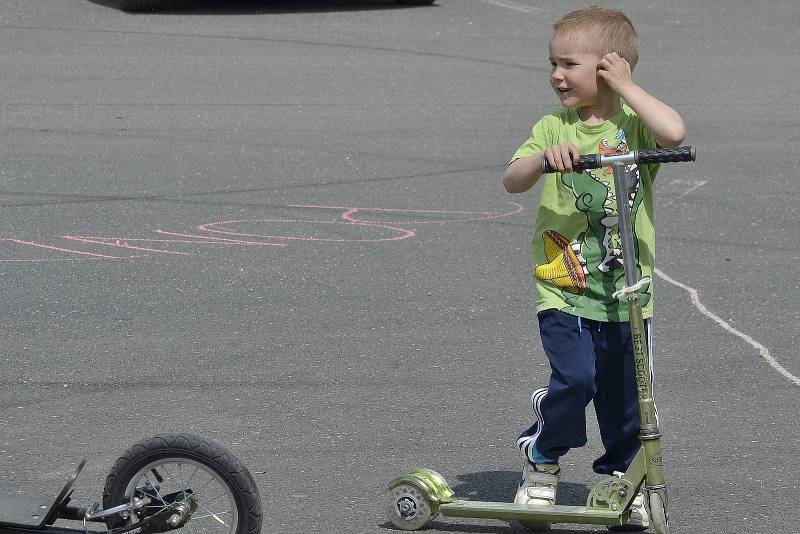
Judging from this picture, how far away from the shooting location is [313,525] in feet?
14.2

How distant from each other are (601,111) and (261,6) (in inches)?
595

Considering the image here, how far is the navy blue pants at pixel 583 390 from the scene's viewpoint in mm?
4090

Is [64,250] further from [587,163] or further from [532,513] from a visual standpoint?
[587,163]

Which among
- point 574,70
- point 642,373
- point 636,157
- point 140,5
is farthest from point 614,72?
point 140,5

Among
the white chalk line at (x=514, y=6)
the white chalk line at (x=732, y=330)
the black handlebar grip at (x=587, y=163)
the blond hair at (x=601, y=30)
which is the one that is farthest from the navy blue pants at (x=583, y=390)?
the white chalk line at (x=514, y=6)

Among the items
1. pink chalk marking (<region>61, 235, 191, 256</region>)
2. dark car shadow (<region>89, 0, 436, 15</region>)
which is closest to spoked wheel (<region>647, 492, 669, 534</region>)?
pink chalk marking (<region>61, 235, 191, 256</region>)

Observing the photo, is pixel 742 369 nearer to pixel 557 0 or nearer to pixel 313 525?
pixel 313 525

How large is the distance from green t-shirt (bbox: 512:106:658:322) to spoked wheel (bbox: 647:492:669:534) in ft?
1.75

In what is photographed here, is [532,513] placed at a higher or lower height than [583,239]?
lower

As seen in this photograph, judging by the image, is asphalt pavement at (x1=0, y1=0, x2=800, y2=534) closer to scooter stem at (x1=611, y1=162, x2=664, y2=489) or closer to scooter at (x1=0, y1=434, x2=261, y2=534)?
scooter stem at (x1=611, y1=162, x2=664, y2=489)

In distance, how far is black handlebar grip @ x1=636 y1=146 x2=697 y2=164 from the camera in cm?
376

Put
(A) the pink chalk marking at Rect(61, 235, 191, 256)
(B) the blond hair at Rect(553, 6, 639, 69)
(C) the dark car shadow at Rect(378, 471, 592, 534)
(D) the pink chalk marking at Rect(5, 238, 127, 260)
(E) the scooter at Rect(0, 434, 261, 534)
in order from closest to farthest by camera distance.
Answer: (E) the scooter at Rect(0, 434, 261, 534)
(B) the blond hair at Rect(553, 6, 639, 69)
(C) the dark car shadow at Rect(378, 471, 592, 534)
(D) the pink chalk marking at Rect(5, 238, 127, 260)
(A) the pink chalk marking at Rect(61, 235, 191, 256)

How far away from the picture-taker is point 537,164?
395cm

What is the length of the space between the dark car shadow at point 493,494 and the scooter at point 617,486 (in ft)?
0.41
